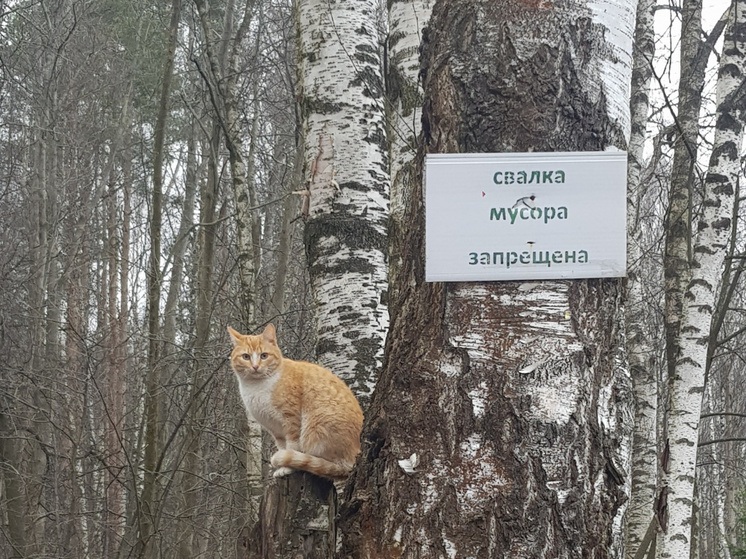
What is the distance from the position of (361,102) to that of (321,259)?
80 centimetres

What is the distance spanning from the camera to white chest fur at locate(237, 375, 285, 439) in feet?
10.7

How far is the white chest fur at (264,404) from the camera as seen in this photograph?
128 inches

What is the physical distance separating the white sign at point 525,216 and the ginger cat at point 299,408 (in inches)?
48.4

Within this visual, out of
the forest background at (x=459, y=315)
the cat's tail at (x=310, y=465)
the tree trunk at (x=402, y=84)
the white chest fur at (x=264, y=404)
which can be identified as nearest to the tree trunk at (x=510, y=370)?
the forest background at (x=459, y=315)

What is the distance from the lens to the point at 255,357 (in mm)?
3566

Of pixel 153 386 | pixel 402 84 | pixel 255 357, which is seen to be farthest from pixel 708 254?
pixel 153 386

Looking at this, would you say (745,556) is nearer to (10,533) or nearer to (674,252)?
(674,252)

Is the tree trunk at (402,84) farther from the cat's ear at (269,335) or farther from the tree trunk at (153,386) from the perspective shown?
the tree trunk at (153,386)

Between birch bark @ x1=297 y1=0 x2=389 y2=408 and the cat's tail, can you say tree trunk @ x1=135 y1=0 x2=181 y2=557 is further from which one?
the cat's tail

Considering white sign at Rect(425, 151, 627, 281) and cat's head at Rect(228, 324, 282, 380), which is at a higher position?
white sign at Rect(425, 151, 627, 281)

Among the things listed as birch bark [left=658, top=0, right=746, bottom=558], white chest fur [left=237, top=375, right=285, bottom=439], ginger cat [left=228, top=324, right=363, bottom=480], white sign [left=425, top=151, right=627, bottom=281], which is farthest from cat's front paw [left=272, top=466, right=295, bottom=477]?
birch bark [left=658, top=0, right=746, bottom=558]

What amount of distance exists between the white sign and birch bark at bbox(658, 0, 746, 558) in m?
4.18

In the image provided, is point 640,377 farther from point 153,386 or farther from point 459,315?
point 459,315

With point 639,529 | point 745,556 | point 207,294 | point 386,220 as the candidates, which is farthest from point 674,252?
point 745,556
